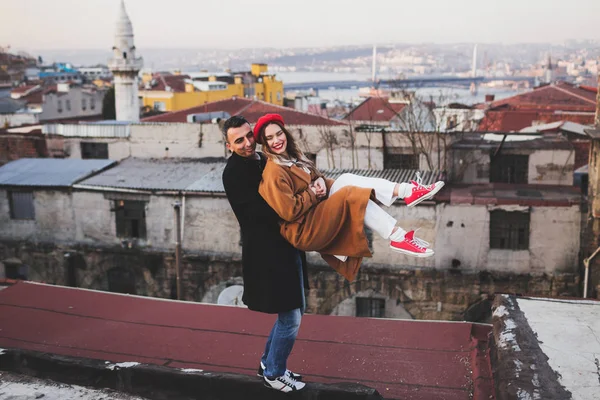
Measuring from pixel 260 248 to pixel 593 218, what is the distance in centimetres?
1219

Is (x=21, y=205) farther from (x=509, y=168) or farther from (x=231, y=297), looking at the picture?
(x=509, y=168)

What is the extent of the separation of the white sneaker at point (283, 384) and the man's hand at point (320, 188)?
1.21m

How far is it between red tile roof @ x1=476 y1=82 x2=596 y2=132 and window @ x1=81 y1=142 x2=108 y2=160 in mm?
15245

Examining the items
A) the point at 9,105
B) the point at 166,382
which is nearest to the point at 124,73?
the point at 9,105

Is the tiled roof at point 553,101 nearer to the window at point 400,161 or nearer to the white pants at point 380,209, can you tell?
the window at point 400,161

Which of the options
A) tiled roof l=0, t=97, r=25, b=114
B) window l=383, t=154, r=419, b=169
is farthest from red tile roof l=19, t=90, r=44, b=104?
window l=383, t=154, r=419, b=169

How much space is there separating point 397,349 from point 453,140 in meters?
13.6

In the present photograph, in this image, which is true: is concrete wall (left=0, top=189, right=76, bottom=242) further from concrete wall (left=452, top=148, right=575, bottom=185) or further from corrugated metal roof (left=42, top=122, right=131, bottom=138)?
concrete wall (left=452, top=148, right=575, bottom=185)

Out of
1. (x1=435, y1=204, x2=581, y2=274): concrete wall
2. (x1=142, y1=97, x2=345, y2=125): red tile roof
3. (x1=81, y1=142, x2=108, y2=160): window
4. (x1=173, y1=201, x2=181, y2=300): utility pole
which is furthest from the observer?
(x1=142, y1=97, x2=345, y2=125): red tile roof

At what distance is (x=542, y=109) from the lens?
96.7ft

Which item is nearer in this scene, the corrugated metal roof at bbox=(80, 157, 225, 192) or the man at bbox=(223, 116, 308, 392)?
the man at bbox=(223, 116, 308, 392)

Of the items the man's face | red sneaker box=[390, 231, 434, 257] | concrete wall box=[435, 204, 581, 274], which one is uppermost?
the man's face

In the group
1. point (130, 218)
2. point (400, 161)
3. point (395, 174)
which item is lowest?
point (130, 218)

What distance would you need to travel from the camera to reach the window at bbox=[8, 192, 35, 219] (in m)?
18.3
